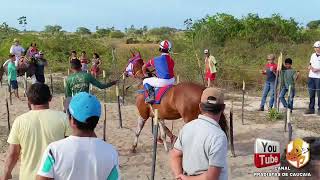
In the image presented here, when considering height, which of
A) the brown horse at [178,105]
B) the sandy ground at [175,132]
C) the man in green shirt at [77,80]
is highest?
the man in green shirt at [77,80]

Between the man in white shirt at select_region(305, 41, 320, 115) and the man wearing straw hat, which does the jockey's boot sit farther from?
the man wearing straw hat

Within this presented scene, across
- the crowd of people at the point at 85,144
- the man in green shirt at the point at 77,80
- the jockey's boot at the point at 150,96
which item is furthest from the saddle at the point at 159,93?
the crowd of people at the point at 85,144

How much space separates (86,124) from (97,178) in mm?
355

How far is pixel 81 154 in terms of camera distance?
300 centimetres

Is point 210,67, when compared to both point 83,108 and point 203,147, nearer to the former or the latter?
point 203,147

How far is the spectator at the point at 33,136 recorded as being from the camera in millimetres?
3963

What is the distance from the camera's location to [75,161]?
2.98 meters

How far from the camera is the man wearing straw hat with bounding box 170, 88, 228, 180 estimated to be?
134 inches

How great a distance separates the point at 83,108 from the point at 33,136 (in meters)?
1.12

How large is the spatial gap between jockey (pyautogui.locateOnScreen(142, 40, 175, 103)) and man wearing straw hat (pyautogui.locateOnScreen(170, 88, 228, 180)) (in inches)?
200

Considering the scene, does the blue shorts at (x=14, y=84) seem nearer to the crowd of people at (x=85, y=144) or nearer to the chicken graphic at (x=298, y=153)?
the crowd of people at (x=85, y=144)

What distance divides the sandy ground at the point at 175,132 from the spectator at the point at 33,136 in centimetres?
369

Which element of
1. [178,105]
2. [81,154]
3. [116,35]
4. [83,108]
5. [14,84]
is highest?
[116,35]

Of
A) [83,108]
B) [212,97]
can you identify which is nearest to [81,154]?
[83,108]
